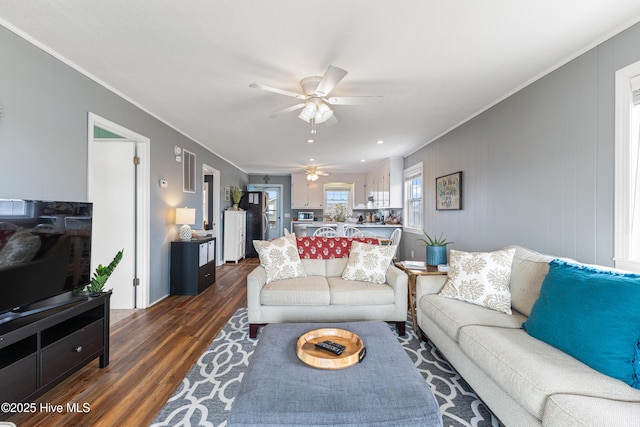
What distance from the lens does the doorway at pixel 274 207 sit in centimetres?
865

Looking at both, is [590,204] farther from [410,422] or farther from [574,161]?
[410,422]

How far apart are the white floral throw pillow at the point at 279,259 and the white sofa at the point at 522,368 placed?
53.9 inches

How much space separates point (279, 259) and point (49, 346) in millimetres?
1778

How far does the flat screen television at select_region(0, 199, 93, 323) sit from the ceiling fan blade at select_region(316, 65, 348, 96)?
2.03m

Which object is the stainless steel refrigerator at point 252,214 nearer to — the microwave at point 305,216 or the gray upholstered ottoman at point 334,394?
the microwave at point 305,216

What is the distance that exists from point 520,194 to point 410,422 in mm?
2623

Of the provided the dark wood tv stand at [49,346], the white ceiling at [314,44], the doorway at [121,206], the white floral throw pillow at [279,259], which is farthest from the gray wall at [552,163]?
the doorway at [121,206]

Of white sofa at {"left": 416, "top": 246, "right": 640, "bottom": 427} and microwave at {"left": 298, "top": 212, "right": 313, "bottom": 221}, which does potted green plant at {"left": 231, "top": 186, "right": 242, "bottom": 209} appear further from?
white sofa at {"left": 416, "top": 246, "right": 640, "bottom": 427}

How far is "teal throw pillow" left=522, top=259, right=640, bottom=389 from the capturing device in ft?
4.02

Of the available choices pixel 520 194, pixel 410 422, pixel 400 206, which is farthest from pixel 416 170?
pixel 410 422

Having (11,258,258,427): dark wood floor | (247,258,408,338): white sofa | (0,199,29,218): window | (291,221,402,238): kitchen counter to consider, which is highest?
(0,199,29,218): window

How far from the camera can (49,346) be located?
1698mm

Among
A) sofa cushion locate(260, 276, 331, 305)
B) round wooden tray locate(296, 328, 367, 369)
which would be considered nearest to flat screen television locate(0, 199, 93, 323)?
sofa cushion locate(260, 276, 331, 305)

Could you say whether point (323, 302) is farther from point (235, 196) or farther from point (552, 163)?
point (235, 196)
